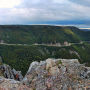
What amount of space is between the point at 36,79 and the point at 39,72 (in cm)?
308

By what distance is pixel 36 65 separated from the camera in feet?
185

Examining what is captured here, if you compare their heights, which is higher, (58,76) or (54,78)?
(58,76)

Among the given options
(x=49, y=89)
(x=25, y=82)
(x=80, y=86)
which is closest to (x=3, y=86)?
(x=25, y=82)

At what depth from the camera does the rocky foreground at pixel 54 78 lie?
149 feet

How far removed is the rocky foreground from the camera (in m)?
45.3

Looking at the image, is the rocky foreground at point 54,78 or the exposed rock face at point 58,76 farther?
the exposed rock face at point 58,76

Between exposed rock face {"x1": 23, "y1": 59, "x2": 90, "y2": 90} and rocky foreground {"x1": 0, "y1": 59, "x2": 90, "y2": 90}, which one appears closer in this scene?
rocky foreground {"x1": 0, "y1": 59, "x2": 90, "y2": 90}

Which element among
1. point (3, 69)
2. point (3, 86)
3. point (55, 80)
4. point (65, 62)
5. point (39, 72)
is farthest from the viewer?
point (3, 69)

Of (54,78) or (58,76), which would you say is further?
(58,76)

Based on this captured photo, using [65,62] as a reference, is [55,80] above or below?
below

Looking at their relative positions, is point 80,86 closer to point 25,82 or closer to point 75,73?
point 75,73

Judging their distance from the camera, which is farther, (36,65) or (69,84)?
(36,65)

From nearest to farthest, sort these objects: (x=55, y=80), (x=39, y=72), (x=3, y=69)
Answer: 1. (x=55, y=80)
2. (x=39, y=72)
3. (x=3, y=69)

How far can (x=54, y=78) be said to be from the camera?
48.0m
